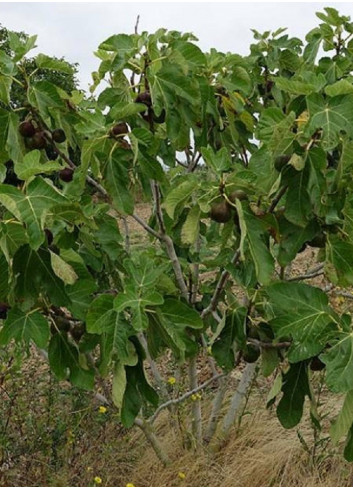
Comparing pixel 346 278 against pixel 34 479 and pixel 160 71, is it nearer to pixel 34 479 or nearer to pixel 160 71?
pixel 160 71

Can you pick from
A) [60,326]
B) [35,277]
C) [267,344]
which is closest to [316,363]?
[267,344]

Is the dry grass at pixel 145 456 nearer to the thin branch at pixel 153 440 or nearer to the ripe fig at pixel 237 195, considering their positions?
the thin branch at pixel 153 440

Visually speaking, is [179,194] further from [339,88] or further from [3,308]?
[3,308]

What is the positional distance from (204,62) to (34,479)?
7.22 feet

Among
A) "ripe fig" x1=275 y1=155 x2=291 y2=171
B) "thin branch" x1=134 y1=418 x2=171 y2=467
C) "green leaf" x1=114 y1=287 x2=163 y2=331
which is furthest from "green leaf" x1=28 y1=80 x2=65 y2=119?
"thin branch" x1=134 y1=418 x2=171 y2=467

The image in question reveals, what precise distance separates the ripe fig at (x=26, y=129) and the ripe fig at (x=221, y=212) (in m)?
0.78

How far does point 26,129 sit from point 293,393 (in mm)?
1292

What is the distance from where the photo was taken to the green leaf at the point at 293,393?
221cm

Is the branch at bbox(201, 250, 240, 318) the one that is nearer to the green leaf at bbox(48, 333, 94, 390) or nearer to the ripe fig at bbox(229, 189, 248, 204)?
the ripe fig at bbox(229, 189, 248, 204)

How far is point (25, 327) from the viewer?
6.61 feet

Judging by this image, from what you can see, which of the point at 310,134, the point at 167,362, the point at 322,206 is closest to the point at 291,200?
the point at 322,206

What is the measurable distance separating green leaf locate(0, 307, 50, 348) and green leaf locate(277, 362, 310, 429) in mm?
821

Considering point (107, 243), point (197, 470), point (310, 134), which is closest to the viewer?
point (310, 134)

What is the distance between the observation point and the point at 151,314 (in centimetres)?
220
